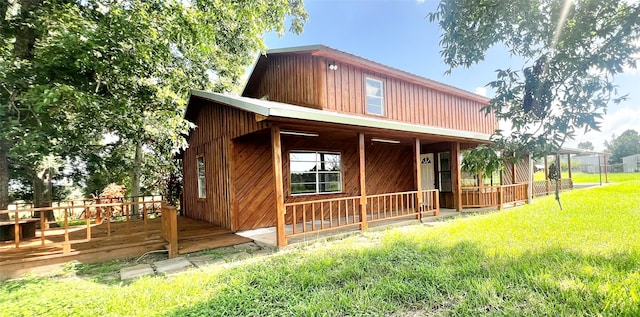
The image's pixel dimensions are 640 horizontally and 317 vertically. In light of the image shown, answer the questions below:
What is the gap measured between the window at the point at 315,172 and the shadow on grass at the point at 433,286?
12.2 ft

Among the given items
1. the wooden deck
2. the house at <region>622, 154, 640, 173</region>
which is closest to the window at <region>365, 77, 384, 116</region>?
the wooden deck

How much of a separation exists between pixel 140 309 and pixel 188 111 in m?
8.00

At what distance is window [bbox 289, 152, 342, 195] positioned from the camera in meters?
8.12

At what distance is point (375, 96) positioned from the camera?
930 centimetres

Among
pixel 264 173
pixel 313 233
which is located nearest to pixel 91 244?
pixel 264 173

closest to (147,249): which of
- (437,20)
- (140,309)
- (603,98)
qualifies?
(140,309)

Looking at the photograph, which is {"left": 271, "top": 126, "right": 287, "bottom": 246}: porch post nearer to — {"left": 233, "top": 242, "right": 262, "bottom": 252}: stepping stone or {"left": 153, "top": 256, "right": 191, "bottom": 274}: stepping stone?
{"left": 233, "top": 242, "right": 262, "bottom": 252}: stepping stone

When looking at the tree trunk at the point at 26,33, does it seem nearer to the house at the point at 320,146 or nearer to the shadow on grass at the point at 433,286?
the house at the point at 320,146

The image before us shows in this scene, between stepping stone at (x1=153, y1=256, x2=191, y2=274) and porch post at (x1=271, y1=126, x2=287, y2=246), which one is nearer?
stepping stone at (x1=153, y1=256, x2=191, y2=274)

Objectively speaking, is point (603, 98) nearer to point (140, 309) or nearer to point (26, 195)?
point (140, 309)

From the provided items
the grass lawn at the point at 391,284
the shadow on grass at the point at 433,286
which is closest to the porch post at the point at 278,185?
the grass lawn at the point at 391,284

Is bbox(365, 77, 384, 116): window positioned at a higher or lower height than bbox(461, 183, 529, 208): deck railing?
higher

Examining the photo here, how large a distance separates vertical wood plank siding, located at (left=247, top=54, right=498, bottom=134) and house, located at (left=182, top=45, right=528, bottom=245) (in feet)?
0.11

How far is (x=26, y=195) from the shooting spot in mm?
13133
